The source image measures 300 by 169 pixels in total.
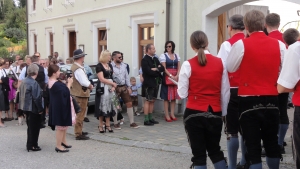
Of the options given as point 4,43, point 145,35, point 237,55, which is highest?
point 4,43

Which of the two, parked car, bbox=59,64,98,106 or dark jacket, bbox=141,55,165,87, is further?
parked car, bbox=59,64,98,106

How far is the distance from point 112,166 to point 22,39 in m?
43.1

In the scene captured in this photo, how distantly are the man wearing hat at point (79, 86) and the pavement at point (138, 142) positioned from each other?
1.10ft

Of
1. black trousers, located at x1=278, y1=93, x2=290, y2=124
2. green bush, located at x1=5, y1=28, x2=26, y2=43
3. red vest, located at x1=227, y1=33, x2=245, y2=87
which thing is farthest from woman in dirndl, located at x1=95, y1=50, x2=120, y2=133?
green bush, located at x1=5, y1=28, x2=26, y2=43

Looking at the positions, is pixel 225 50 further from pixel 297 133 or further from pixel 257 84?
pixel 297 133

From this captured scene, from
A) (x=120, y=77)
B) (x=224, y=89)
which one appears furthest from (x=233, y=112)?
(x=120, y=77)

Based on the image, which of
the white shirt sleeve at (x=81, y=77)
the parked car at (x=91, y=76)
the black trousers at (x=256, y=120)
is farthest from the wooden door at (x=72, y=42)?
the black trousers at (x=256, y=120)

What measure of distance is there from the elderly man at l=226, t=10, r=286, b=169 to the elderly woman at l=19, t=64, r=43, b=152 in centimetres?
451

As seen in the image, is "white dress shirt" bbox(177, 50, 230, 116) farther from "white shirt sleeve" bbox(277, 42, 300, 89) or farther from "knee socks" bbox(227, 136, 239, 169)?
"white shirt sleeve" bbox(277, 42, 300, 89)

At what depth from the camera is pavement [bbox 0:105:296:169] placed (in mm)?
6559

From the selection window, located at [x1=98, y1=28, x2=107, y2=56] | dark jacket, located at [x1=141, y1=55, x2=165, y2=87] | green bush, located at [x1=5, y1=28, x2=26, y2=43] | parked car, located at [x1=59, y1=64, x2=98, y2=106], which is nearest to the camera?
dark jacket, located at [x1=141, y1=55, x2=165, y2=87]

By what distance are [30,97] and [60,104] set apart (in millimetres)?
718

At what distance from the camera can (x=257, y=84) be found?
4.27m

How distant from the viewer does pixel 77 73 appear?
811cm
